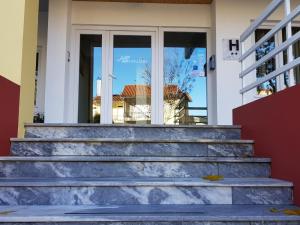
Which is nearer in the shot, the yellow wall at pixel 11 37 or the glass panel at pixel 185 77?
the yellow wall at pixel 11 37

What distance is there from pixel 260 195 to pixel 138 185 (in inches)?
34.2

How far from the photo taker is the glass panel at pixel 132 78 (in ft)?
19.7

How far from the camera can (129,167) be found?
2744 millimetres

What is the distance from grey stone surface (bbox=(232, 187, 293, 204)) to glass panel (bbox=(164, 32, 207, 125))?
143 inches

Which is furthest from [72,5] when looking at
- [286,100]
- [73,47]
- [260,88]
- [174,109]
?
[286,100]

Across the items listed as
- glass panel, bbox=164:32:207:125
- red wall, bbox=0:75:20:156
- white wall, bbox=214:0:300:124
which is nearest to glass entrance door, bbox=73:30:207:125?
glass panel, bbox=164:32:207:125

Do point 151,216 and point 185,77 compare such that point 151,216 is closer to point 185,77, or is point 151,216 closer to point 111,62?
point 111,62

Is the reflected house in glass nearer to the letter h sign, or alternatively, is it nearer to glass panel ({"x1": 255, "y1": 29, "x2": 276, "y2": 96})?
the letter h sign

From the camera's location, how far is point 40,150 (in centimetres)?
304

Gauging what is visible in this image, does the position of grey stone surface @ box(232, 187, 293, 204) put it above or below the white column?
below

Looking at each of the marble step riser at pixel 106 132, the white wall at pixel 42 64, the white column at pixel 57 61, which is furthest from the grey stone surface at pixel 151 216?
the white wall at pixel 42 64

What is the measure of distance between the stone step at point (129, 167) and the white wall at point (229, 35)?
8.86ft

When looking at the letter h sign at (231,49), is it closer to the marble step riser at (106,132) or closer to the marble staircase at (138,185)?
the marble step riser at (106,132)

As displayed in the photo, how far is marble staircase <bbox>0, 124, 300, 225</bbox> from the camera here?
1979 mm
